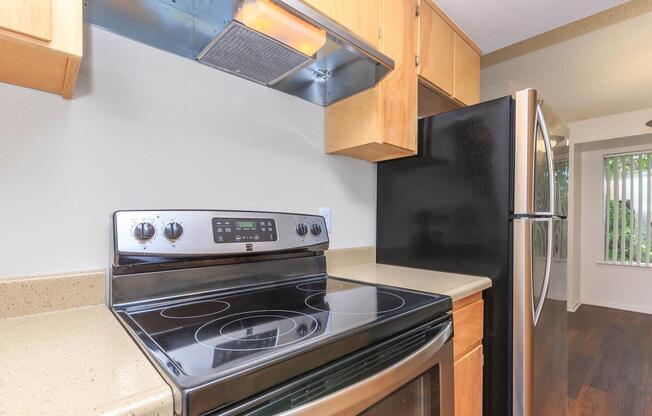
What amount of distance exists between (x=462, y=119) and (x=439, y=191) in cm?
33

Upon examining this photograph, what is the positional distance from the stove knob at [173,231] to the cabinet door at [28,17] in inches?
19.9

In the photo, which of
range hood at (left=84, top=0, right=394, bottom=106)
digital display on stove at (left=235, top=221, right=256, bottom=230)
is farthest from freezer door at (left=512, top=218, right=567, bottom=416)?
digital display on stove at (left=235, top=221, right=256, bottom=230)

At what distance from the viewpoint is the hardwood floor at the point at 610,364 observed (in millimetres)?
2176

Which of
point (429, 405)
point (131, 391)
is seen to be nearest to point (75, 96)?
point (131, 391)

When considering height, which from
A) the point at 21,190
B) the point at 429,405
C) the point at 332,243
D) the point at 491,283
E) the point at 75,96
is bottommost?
the point at 429,405

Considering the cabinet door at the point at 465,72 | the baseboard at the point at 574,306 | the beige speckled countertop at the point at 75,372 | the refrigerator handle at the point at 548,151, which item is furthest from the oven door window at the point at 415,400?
the baseboard at the point at 574,306

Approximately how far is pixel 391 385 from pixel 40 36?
101cm

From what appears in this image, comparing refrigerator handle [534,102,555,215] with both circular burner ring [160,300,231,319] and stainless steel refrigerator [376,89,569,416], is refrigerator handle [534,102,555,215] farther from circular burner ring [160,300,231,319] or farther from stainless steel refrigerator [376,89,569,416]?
circular burner ring [160,300,231,319]

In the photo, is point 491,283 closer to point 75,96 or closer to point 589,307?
point 75,96

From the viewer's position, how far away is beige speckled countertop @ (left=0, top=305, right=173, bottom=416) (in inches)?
17.4

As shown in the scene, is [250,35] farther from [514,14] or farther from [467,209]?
[514,14]

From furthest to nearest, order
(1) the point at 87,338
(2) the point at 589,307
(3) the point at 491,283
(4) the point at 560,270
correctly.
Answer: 1. (2) the point at 589,307
2. (4) the point at 560,270
3. (3) the point at 491,283
4. (1) the point at 87,338

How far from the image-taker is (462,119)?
1483mm

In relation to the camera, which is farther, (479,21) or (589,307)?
(589,307)
